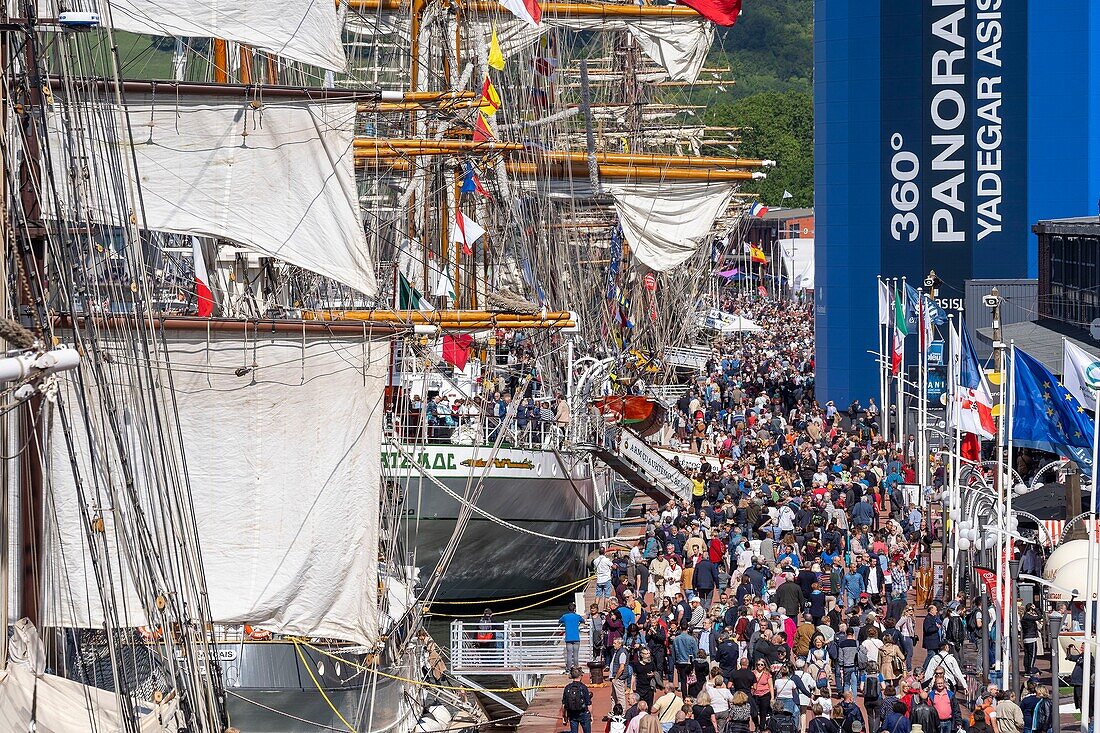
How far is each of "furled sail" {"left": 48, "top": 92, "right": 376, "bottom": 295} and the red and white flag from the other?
1622mm

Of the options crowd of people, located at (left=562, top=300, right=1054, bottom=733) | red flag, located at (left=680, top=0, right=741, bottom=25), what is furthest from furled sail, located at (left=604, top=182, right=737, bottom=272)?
red flag, located at (left=680, top=0, right=741, bottom=25)

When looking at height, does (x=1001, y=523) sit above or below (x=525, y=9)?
below

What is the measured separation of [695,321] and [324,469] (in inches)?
1945

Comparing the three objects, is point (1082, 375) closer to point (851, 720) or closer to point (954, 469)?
point (851, 720)

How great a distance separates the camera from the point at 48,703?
14.8m

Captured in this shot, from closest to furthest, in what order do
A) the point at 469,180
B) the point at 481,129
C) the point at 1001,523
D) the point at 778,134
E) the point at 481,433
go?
1. the point at 1001,523
2. the point at 481,129
3. the point at 469,180
4. the point at 481,433
5. the point at 778,134

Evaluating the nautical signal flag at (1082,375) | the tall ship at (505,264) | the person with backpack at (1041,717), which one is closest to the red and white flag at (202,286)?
the tall ship at (505,264)

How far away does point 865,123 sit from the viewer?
55.8 meters

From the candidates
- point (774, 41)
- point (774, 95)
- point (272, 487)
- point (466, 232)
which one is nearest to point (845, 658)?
point (272, 487)

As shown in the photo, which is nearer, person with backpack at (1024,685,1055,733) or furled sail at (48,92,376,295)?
person with backpack at (1024,685,1055,733)

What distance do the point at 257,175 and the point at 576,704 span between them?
7.92m

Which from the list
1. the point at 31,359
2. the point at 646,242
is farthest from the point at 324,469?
the point at 646,242

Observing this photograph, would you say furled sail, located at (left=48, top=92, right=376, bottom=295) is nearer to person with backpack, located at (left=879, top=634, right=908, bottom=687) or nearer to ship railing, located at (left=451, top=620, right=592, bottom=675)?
ship railing, located at (left=451, top=620, right=592, bottom=675)

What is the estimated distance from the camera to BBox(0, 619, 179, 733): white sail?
46.1 feet
